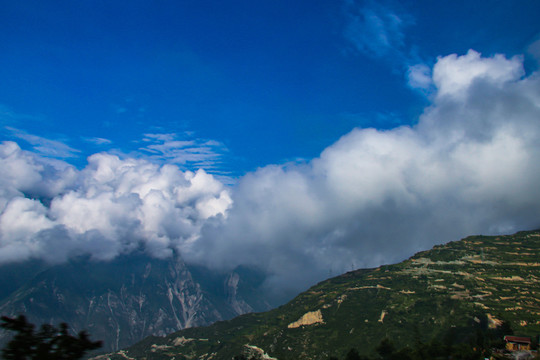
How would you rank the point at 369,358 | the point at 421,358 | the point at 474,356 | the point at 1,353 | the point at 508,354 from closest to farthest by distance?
1. the point at 1,353
2. the point at 369,358
3. the point at 421,358
4. the point at 474,356
5. the point at 508,354

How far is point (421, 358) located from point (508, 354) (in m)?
65.7

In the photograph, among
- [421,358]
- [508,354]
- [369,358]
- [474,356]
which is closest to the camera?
[369,358]

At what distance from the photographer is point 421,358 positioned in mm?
121562

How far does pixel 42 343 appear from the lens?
4112 centimetres

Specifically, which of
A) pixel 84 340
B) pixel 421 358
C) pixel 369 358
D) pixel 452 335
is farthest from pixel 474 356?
pixel 84 340

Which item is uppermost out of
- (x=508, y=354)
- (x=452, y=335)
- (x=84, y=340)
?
(x=84, y=340)

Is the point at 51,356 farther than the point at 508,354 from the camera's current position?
No

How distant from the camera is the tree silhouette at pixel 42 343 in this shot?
40.4m

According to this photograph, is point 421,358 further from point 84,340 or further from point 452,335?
point 84,340

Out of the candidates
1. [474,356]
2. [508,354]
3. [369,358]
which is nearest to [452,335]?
[474,356]

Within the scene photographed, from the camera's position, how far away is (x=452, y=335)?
128500mm

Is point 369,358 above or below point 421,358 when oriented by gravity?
above

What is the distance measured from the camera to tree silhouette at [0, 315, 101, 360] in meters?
40.4

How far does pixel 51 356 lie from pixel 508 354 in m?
183
